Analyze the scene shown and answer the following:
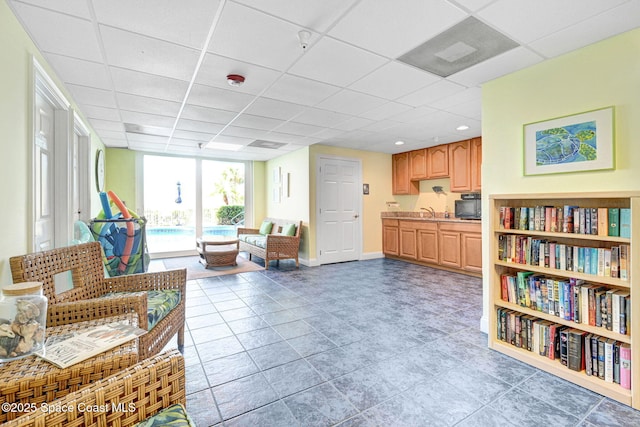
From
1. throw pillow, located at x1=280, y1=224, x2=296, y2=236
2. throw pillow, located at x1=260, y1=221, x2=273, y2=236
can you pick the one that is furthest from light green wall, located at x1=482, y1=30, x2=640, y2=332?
throw pillow, located at x1=260, y1=221, x2=273, y2=236

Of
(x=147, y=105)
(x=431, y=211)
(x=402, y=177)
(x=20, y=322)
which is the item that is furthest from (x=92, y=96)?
(x=431, y=211)

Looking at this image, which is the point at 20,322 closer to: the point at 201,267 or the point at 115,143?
the point at 201,267

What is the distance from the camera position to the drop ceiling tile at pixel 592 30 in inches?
69.1

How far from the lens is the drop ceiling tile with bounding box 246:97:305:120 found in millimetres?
3297

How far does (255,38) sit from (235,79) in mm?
657

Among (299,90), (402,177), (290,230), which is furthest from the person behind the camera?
(402,177)

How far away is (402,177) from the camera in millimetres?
6402

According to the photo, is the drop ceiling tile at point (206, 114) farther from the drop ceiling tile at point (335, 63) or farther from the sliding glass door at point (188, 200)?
the sliding glass door at point (188, 200)

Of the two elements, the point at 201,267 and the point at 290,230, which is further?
the point at 290,230

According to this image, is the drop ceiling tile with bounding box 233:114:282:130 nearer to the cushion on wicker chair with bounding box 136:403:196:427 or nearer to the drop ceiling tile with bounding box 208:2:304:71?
the drop ceiling tile with bounding box 208:2:304:71

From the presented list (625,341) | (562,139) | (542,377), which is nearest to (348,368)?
(542,377)

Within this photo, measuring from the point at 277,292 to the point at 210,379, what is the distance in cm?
196

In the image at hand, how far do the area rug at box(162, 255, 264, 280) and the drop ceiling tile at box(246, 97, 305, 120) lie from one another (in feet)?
8.83

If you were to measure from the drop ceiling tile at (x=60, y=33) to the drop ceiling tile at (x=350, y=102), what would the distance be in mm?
2024
